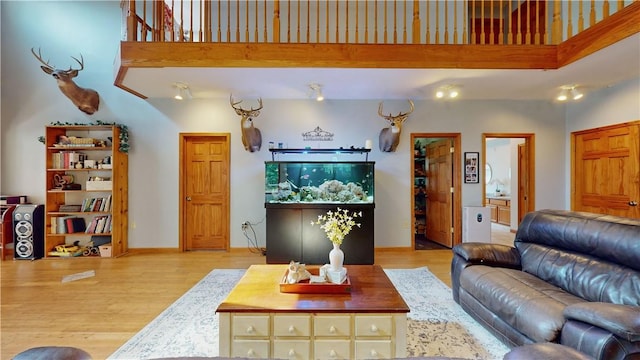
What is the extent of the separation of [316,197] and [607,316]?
3.14 m

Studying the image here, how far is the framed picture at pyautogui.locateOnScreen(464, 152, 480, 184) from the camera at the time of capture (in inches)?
187

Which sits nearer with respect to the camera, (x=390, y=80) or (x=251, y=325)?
(x=251, y=325)

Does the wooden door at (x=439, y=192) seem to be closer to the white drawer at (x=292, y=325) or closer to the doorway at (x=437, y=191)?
the doorway at (x=437, y=191)

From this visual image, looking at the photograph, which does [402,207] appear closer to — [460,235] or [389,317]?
[460,235]

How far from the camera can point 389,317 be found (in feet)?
5.57

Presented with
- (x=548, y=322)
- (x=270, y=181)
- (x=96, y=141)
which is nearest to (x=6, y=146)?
(x=96, y=141)

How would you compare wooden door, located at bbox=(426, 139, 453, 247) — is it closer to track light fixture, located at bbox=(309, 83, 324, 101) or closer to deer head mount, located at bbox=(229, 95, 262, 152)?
track light fixture, located at bbox=(309, 83, 324, 101)

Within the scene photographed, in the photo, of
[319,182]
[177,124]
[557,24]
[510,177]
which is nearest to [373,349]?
[319,182]

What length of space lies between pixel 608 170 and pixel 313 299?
497cm

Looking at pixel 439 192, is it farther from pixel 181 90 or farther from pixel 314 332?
pixel 181 90

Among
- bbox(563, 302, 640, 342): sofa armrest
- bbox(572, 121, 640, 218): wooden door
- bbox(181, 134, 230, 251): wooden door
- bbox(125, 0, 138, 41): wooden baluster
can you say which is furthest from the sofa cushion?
bbox(125, 0, 138, 41): wooden baluster

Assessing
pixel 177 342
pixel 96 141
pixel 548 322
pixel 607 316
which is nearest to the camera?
pixel 607 316

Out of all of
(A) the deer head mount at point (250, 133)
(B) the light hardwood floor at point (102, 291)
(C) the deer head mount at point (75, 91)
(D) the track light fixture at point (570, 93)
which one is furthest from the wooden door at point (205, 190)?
(D) the track light fixture at point (570, 93)

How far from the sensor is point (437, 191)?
17.7 feet
